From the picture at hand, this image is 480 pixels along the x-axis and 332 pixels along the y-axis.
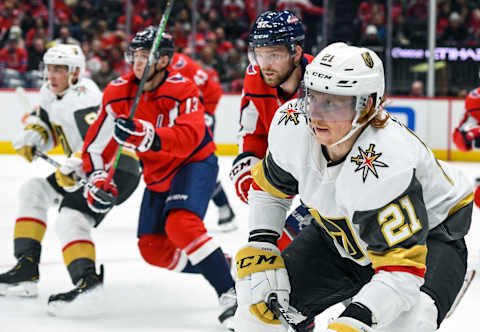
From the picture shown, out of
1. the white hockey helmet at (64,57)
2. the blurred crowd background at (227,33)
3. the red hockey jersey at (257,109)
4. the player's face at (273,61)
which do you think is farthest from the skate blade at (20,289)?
the blurred crowd background at (227,33)

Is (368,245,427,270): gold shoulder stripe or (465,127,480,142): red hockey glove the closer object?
(368,245,427,270): gold shoulder stripe

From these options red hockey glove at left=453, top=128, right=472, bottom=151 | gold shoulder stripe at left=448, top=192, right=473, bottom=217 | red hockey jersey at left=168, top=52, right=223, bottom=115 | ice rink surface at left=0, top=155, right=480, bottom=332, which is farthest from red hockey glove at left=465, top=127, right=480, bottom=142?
gold shoulder stripe at left=448, top=192, right=473, bottom=217

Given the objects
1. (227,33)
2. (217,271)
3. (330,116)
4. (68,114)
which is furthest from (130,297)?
(227,33)

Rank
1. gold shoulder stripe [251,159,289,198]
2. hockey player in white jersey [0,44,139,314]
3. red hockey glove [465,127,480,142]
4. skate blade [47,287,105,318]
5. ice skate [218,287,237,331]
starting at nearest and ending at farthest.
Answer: gold shoulder stripe [251,159,289,198] < ice skate [218,287,237,331] < skate blade [47,287,105,318] < hockey player in white jersey [0,44,139,314] < red hockey glove [465,127,480,142]

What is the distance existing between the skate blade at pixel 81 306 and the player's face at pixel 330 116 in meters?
1.62

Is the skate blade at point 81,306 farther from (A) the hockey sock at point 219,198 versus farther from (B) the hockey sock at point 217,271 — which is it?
(A) the hockey sock at point 219,198

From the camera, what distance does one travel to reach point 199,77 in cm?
565

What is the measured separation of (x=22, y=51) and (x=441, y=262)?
784 cm

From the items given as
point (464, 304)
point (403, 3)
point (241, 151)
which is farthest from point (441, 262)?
point (403, 3)

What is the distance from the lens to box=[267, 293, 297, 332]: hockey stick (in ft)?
6.40

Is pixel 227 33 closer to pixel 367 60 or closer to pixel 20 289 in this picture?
pixel 20 289

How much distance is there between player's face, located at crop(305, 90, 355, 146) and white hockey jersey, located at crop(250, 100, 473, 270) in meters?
0.05

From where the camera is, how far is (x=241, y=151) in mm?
2904

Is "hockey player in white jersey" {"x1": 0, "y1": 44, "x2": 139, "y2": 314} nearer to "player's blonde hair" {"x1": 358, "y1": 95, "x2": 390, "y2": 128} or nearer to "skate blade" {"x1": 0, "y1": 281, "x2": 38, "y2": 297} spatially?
"skate blade" {"x1": 0, "y1": 281, "x2": 38, "y2": 297}
